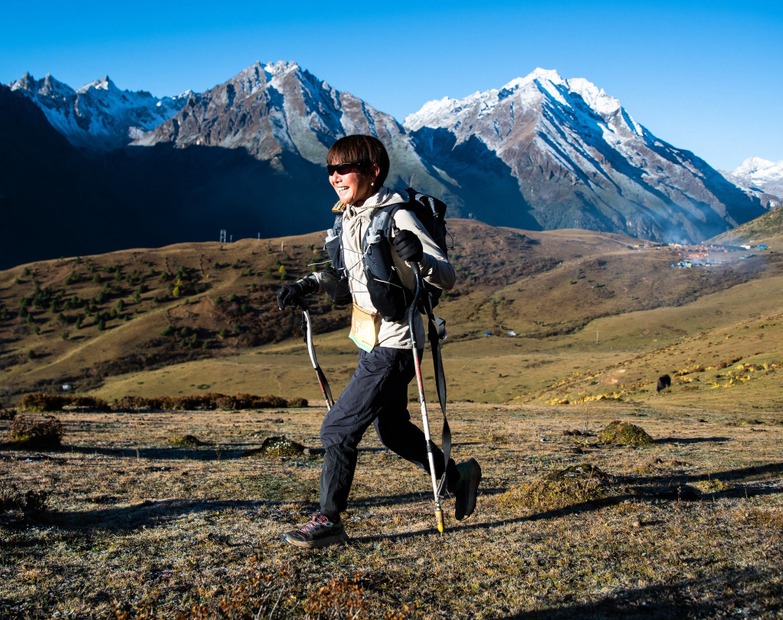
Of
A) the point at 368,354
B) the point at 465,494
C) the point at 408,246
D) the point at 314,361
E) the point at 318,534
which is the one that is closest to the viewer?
the point at 408,246

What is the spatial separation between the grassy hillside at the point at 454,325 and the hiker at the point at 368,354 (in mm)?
26729

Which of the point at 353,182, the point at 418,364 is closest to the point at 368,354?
the point at 418,364

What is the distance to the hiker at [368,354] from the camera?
5.05 meters

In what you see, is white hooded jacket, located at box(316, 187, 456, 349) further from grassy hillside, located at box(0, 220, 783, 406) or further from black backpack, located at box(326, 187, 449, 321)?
grassy hillside, located at box(0, 220, 783, 406)

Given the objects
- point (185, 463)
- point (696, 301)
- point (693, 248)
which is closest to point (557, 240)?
point (693, 248)

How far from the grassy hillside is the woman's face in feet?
89.0

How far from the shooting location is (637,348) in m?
74.7

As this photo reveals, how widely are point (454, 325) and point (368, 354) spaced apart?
94.7 metres

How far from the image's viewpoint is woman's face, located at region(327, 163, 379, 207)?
5.31m

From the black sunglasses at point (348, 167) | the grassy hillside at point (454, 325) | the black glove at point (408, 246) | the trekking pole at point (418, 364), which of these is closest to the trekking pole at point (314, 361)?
the trekking pole at point (418, 364)

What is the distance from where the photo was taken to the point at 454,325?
9944 cm

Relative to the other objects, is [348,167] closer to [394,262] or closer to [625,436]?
[394,262]

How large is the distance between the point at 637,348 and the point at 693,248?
93.3 meters

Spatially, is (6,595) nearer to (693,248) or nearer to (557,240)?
(693,248)
